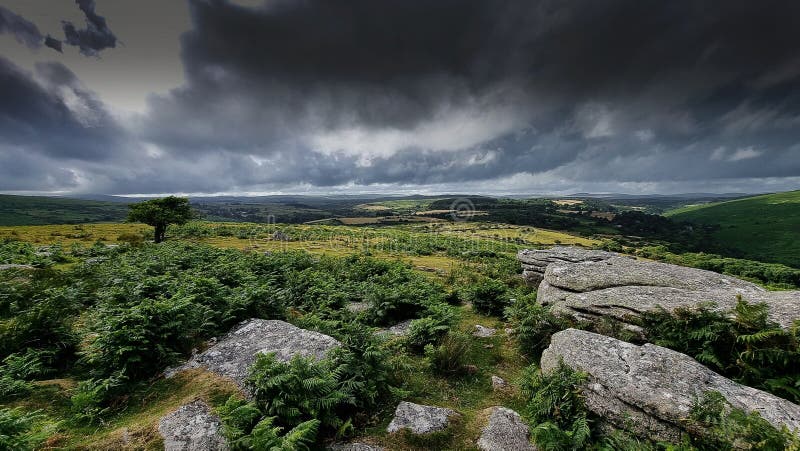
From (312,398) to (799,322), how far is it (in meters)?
12.8

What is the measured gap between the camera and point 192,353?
922 cm

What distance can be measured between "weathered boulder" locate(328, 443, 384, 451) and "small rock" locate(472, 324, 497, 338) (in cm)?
846

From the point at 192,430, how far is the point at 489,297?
14.8 meters

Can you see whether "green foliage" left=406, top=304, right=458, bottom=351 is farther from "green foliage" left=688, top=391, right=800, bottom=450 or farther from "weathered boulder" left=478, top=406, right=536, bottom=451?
"green foliage" left=688, top=391, right=800, bottom=450

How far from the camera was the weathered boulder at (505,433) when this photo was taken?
690 centimetres

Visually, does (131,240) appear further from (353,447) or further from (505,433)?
(505,433)

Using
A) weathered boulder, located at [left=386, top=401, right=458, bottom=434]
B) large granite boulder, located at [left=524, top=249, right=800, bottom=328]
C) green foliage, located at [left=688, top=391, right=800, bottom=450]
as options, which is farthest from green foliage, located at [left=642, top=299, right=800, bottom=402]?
weathered boulder, located at [left=386, top=401, right=458, bottom=434]

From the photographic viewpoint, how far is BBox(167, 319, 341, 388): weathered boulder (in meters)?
8.59

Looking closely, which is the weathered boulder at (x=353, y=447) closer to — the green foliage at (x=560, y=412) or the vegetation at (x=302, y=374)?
the vegetation at (x=302, y=374)

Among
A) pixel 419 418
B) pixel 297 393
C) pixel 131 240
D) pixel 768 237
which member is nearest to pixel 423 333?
pixel 419 418

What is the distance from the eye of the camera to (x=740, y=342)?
8.37 m

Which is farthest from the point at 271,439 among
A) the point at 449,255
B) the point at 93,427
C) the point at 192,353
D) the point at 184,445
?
the point at 449,255

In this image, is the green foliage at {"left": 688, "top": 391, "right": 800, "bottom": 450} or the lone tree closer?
the green foliage at {"left": 688, "top": 391, "right": 800, "bottom": 450}

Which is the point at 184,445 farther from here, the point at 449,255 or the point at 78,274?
the point at 449,255
